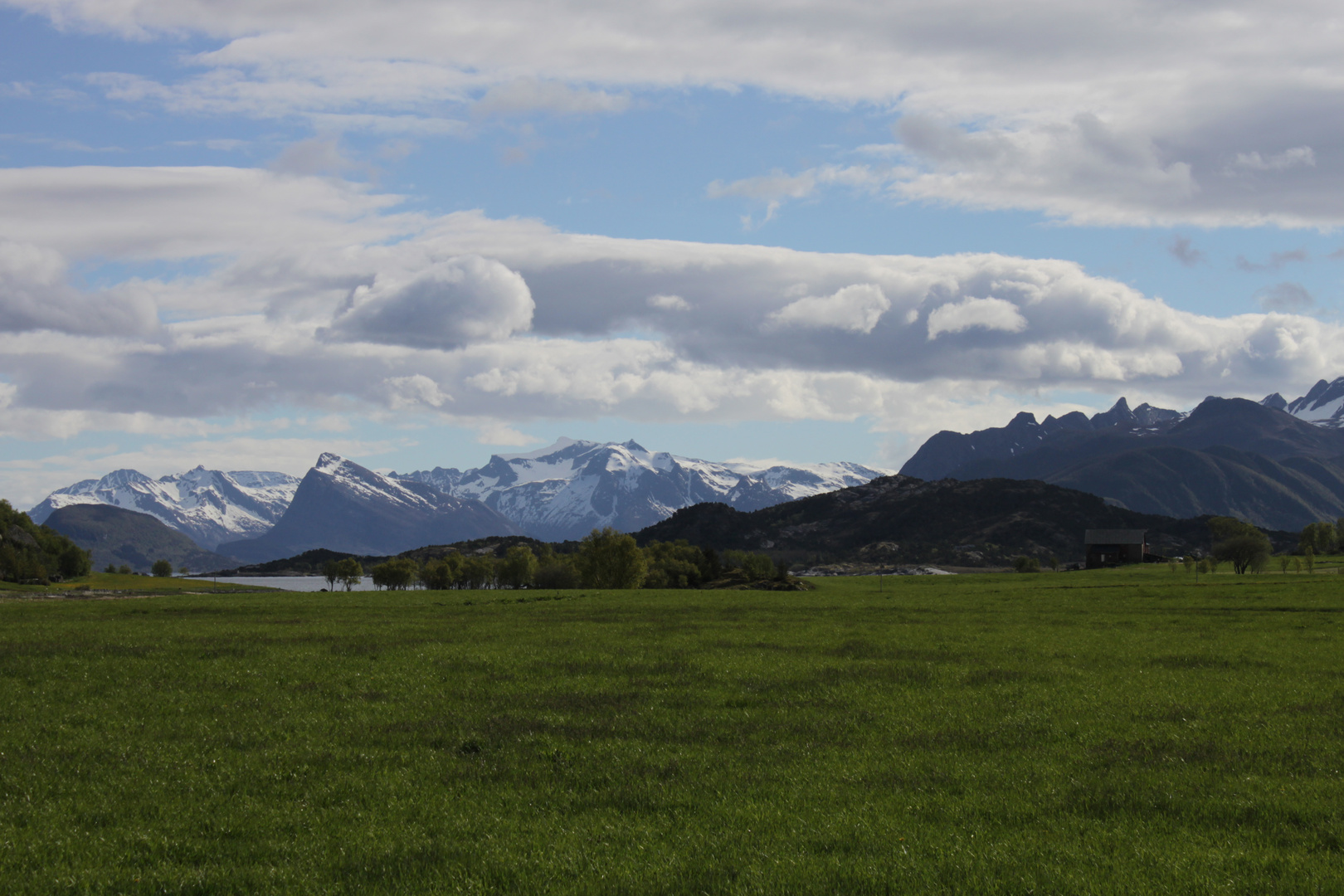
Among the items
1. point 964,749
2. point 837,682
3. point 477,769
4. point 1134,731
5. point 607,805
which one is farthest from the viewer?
point 837,682

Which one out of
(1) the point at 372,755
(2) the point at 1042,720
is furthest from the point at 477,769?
(2) the point at 1042,720

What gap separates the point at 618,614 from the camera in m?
59.3

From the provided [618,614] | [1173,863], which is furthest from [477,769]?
[618,614]

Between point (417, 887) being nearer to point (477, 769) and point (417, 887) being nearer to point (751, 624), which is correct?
point (477, 769)

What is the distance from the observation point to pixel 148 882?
1305 centimetres

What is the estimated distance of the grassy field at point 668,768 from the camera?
13.3 m

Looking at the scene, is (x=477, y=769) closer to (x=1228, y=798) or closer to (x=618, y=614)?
(x=1228, y=798)

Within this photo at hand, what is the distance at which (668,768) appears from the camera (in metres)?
18.6

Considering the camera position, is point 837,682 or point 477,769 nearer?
point 477,769

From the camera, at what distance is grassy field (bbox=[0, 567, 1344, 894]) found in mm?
13305

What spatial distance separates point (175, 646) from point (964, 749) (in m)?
32.1

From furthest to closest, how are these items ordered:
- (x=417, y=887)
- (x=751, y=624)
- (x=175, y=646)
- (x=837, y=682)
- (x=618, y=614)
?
(x=618, y=614)
(x=751, y=624)
(x=175, y=646)
(x=837, y=682)
(x=417, y=887)

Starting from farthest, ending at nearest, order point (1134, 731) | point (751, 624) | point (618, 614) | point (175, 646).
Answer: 1. point (618, 614)
2. point (751, 624)
3. point (175, 646)
4. point (1134, 731)

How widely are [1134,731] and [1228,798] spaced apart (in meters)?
5.52
